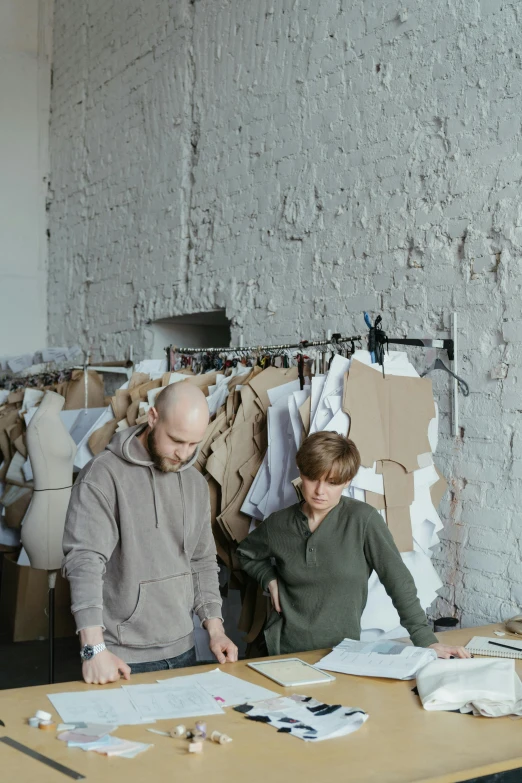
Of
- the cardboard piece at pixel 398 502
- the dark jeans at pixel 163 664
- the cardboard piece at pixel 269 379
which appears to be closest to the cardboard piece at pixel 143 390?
the cardboard piece at pixel 269 379

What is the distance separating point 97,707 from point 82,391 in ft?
11.7

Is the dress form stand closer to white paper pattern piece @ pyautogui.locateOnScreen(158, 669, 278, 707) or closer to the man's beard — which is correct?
the man's beard

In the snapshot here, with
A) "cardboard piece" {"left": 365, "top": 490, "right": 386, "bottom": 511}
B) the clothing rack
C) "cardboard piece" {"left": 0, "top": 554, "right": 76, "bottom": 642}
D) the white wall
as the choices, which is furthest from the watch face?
the white wall

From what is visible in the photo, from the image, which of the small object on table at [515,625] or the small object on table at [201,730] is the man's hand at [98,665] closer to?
the small object on table at [201,730]

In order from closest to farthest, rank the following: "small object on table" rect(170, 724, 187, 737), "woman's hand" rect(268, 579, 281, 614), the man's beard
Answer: "small object on table" rect(170, 724, 187, 737), the man's beard, "woman's hand" rect(268, 579, 281, 614)

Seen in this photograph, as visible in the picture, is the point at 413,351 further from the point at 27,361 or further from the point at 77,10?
the point at 77,10

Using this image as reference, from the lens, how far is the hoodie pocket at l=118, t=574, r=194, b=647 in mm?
2531

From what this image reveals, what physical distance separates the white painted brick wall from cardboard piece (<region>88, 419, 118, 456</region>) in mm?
1073

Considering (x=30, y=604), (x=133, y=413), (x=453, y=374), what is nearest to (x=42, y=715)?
(x=453, y=374)

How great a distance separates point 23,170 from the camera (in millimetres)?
7820

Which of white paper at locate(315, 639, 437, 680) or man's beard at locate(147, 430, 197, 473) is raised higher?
man's beard at locate(147, 430, 197, 473)

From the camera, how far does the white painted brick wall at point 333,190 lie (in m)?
3.42

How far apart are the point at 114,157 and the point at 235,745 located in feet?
18.6

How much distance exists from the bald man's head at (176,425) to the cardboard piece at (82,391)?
295 centimetres
